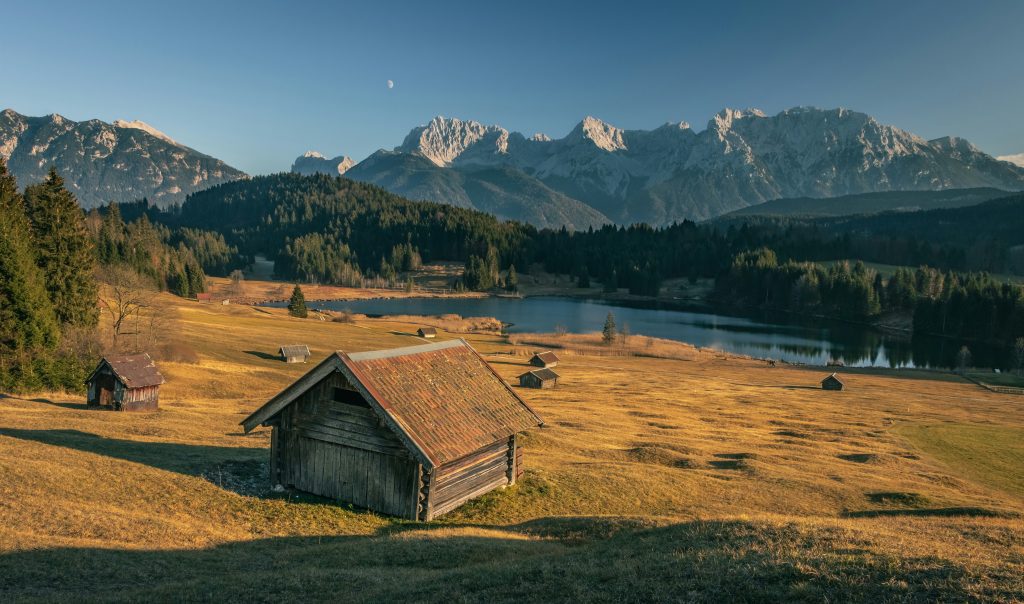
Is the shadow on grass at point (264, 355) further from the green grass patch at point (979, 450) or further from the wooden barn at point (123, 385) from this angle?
the green grass patch at point (979, 450)

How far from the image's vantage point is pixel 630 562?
1644cm

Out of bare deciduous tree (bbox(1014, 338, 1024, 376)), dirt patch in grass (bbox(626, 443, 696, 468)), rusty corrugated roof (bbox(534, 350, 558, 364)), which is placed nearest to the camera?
dirt patch in grass (bbox(626, 443, 696, 468))

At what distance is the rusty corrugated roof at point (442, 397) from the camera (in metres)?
24.7

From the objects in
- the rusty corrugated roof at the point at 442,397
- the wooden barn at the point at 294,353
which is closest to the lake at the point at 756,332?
the wooden barn at the point at 294,353

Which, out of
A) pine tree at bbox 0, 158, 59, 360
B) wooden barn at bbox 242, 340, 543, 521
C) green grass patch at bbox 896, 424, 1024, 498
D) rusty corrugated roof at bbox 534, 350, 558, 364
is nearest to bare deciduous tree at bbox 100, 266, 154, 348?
pine tree at bbox 0, 158, 59, 360

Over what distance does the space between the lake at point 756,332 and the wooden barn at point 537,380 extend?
217 ft

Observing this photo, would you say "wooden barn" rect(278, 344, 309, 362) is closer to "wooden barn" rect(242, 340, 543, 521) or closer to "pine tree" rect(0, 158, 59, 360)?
"pine tree" rect(0, 158, 59, 360)

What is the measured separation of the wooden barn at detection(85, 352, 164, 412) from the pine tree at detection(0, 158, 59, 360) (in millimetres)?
7329

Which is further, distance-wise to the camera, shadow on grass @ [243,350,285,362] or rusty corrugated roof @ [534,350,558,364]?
rusty corrugated roof @ [534,350,558,364]

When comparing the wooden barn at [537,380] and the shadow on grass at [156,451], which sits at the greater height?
the shadow on grass at [156,451]

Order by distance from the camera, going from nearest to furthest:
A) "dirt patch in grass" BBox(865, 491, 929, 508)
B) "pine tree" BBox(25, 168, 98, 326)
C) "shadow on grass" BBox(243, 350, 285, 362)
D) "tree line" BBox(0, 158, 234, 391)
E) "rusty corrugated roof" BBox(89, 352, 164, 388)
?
"dirt patch in grass" BBox(865, 491, 929, 508) → "rusty corrugated roof" BBox(89, 352, 164, 388) → "tree line" BBox(0, 158, 234, 391) → "pine tree" BBox(25, 168, 98, 326) → "shadow on grass" BBox(243, 350, 285, 362)

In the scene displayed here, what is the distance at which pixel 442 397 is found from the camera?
90.4 feet

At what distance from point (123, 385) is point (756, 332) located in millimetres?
150187

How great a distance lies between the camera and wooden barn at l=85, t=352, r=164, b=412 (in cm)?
4625
